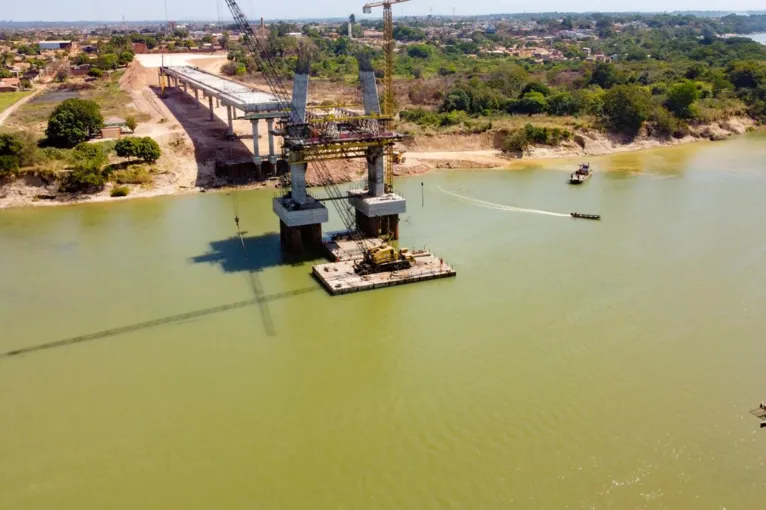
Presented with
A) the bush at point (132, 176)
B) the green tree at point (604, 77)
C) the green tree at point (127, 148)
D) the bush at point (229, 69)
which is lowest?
the bush at point (132, 176)

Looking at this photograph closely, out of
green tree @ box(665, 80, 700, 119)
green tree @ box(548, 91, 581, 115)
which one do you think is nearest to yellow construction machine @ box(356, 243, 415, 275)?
green tree @ box(548, 91, 581, 115)

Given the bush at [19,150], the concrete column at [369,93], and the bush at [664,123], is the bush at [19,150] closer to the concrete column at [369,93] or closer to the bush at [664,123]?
the concrete column at [369,93]

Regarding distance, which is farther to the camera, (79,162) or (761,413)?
(79,162)

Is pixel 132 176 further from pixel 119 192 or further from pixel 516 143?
pixel 516 143

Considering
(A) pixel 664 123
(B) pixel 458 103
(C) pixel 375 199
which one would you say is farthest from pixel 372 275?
(A) pixel 664 123

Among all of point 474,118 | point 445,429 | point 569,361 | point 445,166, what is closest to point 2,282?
point 445,429

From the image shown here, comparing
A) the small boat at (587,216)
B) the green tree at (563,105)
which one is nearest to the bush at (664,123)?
the green tree at (563,105)
